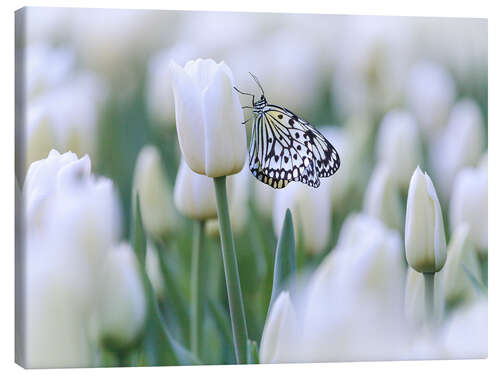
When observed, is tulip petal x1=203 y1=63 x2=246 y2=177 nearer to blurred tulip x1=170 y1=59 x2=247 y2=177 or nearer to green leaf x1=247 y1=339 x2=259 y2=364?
blurred tulip x1=170 y1=59 x2=247 y2=177

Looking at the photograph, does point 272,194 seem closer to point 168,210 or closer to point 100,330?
point 168,210

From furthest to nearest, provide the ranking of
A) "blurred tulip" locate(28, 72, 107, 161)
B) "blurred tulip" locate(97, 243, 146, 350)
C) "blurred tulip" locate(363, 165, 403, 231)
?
"blurred tulip" locate(363, 165, 403, 231), "blurred tulip" locate(28, 72, 107, 161), "blurred tulip" locate(97, 243, 146, 350)

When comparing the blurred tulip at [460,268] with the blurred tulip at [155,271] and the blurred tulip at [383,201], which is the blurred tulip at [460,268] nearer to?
the blurred tulip at [383,201]

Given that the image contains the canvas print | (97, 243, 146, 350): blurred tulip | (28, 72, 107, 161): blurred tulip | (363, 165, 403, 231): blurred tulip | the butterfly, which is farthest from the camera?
(363, 165, 403, 231): blurred tulip

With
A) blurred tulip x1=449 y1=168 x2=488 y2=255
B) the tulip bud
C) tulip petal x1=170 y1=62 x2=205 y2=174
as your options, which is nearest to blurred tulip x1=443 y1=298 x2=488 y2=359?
blurred tulip x1=449 y1=168 x2=488 y2=255

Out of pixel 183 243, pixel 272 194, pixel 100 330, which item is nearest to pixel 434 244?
pixel 272 194

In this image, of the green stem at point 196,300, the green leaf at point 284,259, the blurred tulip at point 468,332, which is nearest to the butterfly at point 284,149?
the green leaf at point 284,259
